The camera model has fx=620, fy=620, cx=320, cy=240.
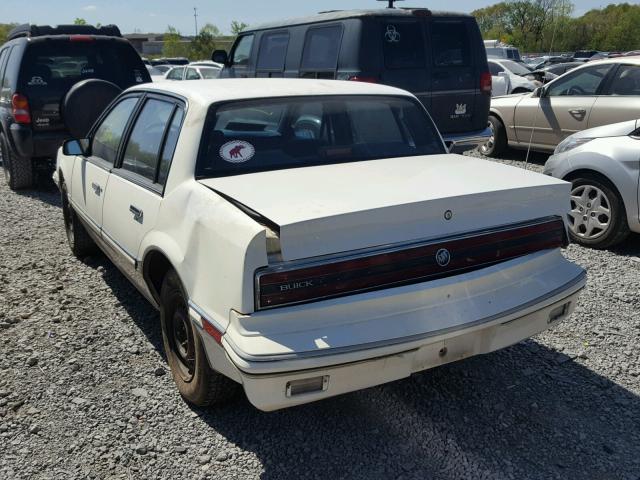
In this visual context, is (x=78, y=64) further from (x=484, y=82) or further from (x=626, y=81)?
(x=626, y=81)

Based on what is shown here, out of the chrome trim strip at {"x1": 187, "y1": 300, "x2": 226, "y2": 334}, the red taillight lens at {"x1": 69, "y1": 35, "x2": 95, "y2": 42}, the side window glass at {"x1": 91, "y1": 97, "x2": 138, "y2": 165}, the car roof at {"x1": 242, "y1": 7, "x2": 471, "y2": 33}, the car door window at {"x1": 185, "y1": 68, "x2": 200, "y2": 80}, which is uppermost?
the car roof at {"x1": 242, "y1": 7, "x2": 471, "y2": 33}

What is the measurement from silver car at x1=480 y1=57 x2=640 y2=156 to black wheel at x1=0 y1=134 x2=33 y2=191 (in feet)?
22.8

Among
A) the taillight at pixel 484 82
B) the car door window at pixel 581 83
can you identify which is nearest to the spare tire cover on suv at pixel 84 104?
the taillight at pixel 484 82

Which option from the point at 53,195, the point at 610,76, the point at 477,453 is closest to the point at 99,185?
the point at 477,453

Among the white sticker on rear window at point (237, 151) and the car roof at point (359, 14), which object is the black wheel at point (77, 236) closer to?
the white sticker on rear window at point (237, 151)

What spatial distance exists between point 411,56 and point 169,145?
5.08 meters

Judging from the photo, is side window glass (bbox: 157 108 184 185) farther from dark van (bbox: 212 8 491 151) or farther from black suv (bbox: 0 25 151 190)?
black suv (bbox: 0 25 151 190)

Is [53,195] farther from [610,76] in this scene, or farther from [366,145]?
[610,76]

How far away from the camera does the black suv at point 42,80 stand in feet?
25.5

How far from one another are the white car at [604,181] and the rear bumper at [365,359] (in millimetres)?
2997

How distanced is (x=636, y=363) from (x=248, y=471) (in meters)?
2.41

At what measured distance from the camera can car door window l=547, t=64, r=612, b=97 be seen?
827 cm

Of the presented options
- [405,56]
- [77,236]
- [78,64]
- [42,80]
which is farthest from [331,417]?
[78,64]

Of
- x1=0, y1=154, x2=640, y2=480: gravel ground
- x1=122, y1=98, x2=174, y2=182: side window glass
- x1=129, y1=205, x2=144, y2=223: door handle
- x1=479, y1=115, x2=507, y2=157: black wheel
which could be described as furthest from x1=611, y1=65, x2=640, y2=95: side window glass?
x1=129, y1=205, x2=144, y2=223: door handle
